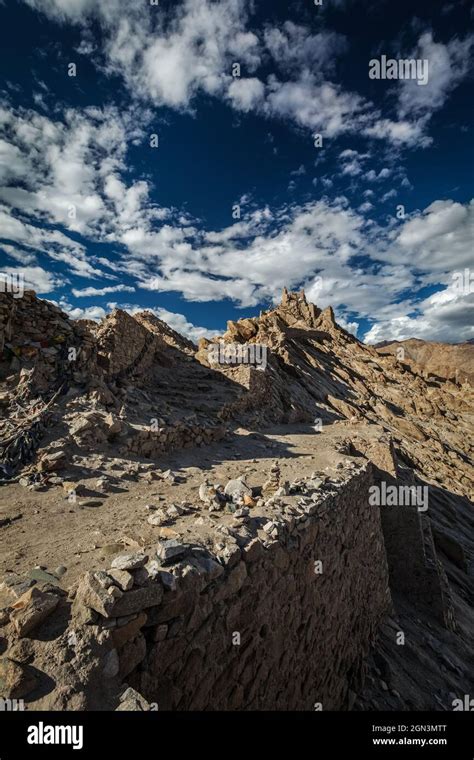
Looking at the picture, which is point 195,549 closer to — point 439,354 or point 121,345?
point 121,345

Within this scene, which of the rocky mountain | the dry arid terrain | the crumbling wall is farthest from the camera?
the rocky mountain

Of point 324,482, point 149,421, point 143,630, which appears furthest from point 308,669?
point 149,421

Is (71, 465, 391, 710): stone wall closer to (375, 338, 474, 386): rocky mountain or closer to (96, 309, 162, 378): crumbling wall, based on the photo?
(96, 309, 162, 378): crumbling wall

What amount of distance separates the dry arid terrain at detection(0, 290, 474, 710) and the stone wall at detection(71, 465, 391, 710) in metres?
0.02

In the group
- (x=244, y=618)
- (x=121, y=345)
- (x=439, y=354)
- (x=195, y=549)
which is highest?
(x=439, y=354)

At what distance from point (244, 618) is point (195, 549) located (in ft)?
3.22

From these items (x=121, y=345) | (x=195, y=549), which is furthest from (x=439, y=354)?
(x=195, y=549)

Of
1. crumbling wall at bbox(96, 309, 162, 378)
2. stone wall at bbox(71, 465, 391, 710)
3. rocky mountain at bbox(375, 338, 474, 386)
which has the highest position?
rocky mountain at bbox(375, 338, 474, 386)

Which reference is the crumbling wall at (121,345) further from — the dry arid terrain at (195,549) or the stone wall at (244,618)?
the stone wall at (244,618)

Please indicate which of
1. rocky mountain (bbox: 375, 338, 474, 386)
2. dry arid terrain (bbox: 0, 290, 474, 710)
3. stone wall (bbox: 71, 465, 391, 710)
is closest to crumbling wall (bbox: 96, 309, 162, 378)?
dry arid terrain (bbox: 0, 290, 474, 710)

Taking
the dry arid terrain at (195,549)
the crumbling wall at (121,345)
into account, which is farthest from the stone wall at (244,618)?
the crumbling wall at (121,345)

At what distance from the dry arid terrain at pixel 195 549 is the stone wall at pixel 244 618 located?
19mm

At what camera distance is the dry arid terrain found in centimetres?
258

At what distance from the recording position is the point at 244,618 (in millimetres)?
3623
